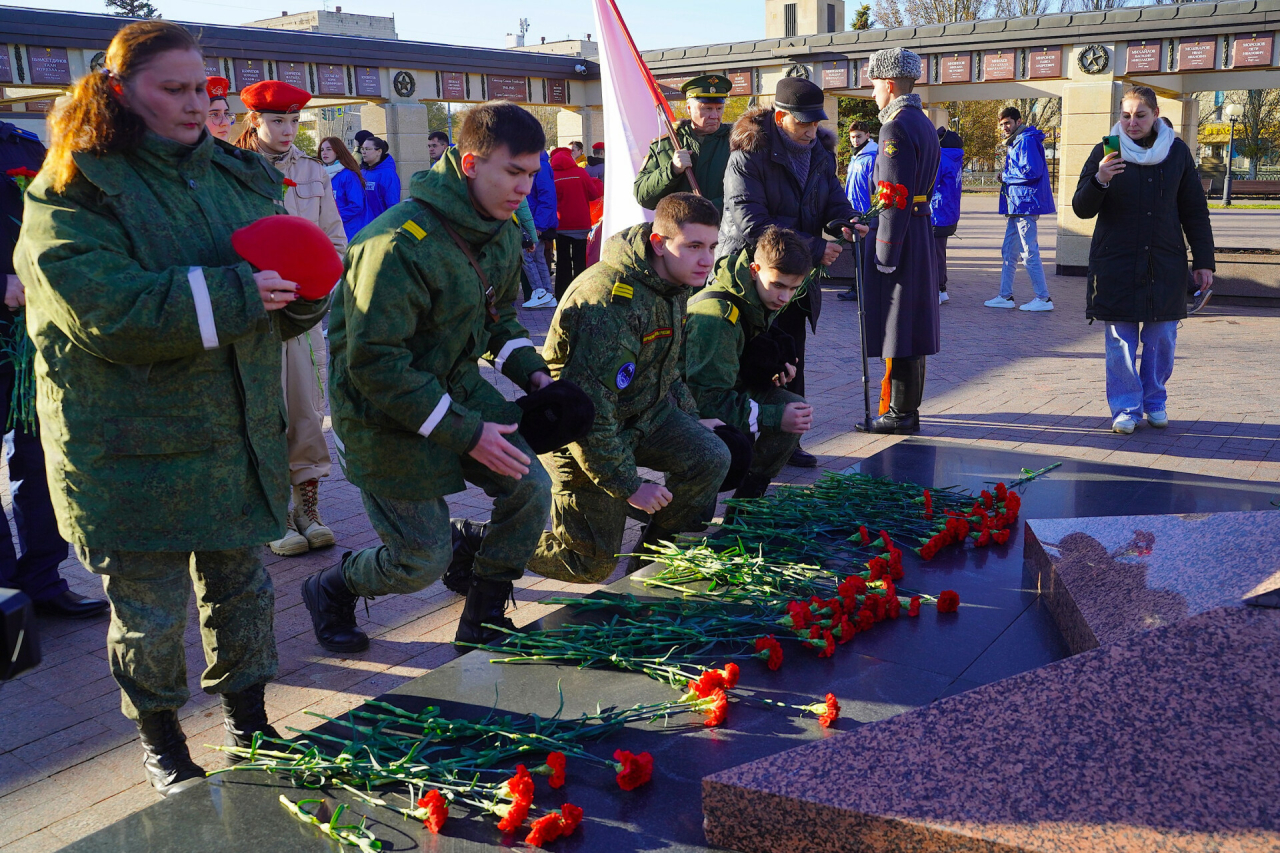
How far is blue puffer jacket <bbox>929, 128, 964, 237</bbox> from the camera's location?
480 inches

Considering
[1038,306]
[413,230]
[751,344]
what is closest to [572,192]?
[1038,306]

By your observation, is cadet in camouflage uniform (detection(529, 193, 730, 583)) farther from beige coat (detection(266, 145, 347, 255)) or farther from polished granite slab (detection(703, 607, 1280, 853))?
beige coat (detection(266, 145, 347, 255))

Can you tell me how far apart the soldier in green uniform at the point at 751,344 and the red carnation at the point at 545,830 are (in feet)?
8.55

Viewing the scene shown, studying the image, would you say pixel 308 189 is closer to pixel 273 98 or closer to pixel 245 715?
pixel 273 98

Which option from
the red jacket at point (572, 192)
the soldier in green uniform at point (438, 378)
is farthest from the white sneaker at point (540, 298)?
the soldier in green uniform at point (438, 378)

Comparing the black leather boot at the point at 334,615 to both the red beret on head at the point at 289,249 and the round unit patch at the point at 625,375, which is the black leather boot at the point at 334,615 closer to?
the round unit patch at the point at 625,375

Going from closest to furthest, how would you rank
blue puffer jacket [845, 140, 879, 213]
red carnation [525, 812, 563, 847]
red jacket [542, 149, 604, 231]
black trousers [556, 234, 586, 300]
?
red carnation [525, 812, 563, 847] < blue puffer jacket [845, 140, 879, 213] < red jacket [542, 149, 604, 231] < black trousers [556, 234, 586, 300]

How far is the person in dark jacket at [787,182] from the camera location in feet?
19.8

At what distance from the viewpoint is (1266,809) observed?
2160 mm

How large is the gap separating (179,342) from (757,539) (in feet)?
8.09

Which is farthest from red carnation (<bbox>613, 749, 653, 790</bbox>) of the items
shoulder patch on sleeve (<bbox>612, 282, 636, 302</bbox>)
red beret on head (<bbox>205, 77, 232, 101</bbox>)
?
Answer: red beret on head (<bbox>205, 77, 232, 101</bbox>)

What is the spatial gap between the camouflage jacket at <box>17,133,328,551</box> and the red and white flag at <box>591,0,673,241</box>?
4152 mm

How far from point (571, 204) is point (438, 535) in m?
9.76

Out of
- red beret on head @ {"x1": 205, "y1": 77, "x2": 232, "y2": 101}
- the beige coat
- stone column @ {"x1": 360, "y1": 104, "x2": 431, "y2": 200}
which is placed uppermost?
stone column @ {"x1": 360, "y1": 104, "x2": 431, "y2": 200}
